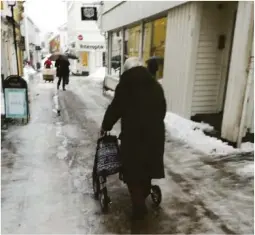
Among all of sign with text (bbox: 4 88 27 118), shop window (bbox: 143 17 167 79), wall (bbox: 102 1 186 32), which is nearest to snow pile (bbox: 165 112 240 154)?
shop window (bbox: 143 17 167 79)

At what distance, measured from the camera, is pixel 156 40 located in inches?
429

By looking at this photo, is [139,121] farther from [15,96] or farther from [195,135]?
[15,96]

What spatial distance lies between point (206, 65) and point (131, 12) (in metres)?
5.87

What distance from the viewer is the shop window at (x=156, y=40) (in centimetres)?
1032

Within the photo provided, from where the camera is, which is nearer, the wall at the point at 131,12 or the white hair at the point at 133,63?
the white hair at the point at 133,63

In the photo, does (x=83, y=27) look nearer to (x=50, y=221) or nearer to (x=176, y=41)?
(x=176, y=41)

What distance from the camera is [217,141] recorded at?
21.4 ft

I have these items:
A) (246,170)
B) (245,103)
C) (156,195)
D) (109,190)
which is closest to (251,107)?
(245,103)

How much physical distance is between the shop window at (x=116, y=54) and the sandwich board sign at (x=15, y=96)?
8.29 metres

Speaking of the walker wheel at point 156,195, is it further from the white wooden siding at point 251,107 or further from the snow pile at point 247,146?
the white wooden siding at point 251,107

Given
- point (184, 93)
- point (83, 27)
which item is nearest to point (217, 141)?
point (184, 93)

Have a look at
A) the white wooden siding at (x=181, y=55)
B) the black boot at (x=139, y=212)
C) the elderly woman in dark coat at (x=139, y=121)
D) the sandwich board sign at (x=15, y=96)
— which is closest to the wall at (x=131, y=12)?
the white wooden siding at (x=181, y=55)

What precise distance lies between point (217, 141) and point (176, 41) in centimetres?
340

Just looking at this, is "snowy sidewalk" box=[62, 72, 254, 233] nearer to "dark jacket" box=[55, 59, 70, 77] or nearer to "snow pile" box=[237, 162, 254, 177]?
"snow pile" box=[237, 162, 254, 177]
